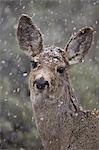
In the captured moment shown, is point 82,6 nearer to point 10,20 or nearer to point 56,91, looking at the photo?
point 10,20

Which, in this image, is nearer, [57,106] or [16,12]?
[57,106]

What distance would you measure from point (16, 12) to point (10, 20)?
332 mm

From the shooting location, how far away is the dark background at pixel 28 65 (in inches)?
546

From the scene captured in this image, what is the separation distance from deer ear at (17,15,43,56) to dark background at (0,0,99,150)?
4.62 meters

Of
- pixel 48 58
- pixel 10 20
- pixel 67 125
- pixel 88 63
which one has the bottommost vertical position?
pixel 67 125

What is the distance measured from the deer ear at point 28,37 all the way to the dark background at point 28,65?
4.62m

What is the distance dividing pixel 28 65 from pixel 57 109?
5.96 metres

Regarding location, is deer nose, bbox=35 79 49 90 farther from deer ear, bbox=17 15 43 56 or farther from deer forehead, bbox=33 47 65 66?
deer ear, bbox=17 15 43 56

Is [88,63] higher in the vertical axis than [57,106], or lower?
higher

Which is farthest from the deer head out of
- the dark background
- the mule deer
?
the dark background

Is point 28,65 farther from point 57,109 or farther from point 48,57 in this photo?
point 57,109

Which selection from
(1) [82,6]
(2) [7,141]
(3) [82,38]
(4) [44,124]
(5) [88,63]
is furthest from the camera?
(1) [82,6]

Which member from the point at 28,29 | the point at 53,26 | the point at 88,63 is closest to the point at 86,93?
the point at 88,63

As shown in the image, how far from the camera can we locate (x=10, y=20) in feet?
50.0
